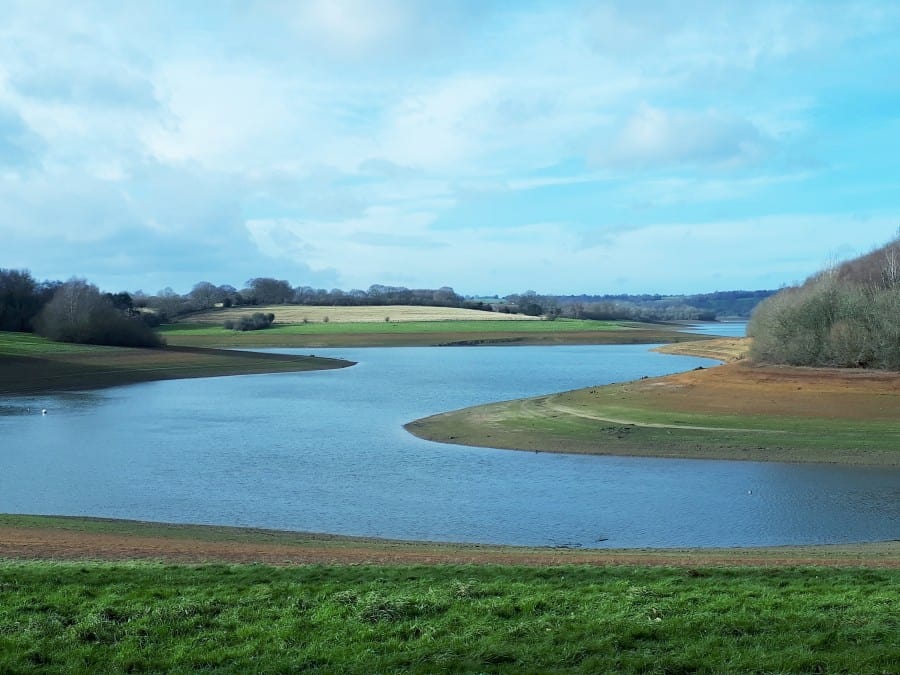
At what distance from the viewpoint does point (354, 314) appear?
120188 millimetres

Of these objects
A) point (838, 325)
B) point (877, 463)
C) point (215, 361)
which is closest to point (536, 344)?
point (215, 361)

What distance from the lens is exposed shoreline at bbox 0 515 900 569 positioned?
11.5m

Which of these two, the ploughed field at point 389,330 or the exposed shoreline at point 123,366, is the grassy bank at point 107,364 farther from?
the ploughed field at point 389,330

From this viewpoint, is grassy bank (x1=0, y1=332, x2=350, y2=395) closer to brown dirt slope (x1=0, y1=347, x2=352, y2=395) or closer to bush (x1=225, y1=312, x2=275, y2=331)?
brown dirt slope (x1=0, y1=347, x2=352, y2=395)

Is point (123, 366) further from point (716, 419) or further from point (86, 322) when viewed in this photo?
point (716, 419)

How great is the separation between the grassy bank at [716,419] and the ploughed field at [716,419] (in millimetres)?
33

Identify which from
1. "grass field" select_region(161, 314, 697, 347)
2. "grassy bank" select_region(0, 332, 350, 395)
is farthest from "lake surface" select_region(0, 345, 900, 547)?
"grass field" select_region(161, 314, 697, 347)

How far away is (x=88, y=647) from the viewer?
6508 millimetres

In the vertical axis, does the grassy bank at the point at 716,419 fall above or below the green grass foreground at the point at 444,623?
below

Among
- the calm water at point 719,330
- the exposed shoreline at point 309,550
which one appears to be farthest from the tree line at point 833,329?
the calm water at point 719,330

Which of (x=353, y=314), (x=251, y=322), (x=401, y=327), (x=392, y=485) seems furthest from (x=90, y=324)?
(x=392, y=485)

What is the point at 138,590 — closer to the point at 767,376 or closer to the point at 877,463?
the point at 877,463

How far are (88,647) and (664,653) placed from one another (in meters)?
4.34

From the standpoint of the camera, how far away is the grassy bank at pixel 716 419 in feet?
84.9
